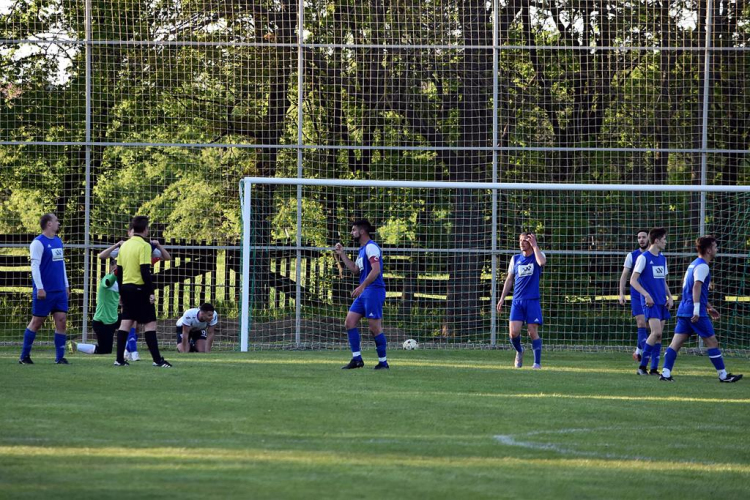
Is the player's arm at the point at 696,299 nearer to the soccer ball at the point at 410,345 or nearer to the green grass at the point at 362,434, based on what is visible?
the green grass at the point at 362,434

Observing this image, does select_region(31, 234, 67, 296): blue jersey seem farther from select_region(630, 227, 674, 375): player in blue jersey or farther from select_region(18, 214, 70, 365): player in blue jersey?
select_region(630, 227, 674, 375): player in blue jersey

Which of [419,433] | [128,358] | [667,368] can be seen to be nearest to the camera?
[419,433]

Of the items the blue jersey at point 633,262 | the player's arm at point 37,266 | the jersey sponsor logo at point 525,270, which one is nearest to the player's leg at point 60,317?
the player's arm at point 37,266

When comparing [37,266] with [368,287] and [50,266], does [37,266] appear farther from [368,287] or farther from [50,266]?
[368,287]

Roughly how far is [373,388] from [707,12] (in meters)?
9.70

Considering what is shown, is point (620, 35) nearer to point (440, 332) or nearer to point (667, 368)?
point (440, 332)

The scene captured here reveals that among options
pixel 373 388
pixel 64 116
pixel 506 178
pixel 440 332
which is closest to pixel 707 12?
pixel 506 178

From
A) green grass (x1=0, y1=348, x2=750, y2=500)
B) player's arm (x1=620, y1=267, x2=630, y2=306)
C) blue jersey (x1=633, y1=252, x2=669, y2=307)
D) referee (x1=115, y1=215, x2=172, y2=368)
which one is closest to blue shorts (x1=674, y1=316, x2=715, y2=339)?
green grass (x1=0, y1=348, x2=750, y2=500)

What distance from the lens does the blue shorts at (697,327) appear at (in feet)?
40.8

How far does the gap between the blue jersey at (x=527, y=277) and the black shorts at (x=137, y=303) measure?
4.78 m

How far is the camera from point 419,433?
8.49 meters

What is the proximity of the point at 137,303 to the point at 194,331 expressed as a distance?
3802mm

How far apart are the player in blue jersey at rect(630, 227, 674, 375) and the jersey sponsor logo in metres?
1.29

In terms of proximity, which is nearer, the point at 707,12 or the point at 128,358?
the point at 128,358
